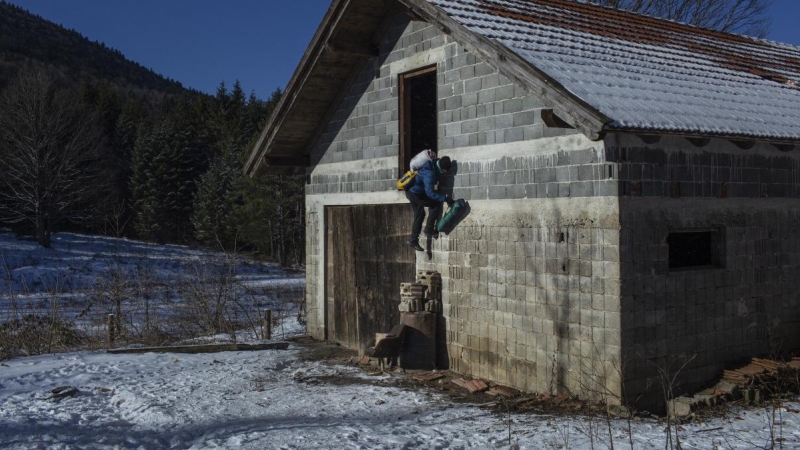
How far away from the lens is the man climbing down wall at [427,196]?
392 inches

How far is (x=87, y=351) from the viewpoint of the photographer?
12039 mm

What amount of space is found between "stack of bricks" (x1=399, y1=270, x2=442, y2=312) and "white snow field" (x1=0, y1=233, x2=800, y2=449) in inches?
41.7

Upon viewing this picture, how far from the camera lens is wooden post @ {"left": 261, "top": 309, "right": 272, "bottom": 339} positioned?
14.1 m

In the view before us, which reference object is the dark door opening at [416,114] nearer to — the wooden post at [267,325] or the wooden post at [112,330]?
the wooden post at [267,325]

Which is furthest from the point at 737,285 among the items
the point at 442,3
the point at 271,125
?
the point at 271,125

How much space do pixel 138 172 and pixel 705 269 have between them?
4652 cm

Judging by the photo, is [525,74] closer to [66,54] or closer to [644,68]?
[644,68]

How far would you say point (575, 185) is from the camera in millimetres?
8141

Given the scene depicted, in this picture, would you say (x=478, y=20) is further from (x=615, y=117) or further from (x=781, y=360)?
(x=781, y=360)

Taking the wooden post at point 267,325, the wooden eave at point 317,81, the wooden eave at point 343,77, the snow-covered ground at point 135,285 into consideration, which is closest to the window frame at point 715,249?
the wooden eave at point 343,77

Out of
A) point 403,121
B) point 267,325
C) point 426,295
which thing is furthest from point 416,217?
point 267,325

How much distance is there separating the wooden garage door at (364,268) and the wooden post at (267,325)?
1581mm

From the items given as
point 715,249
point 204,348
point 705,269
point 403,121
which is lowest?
point 204,348

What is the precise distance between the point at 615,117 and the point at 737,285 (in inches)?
126
